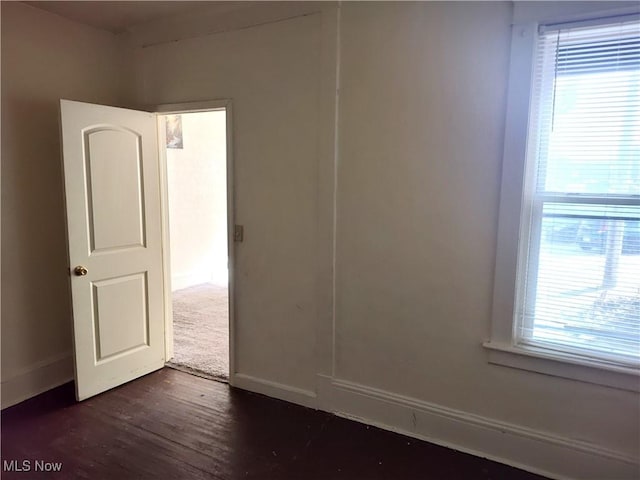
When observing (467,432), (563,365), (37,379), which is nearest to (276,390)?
(467,432)

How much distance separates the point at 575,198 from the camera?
6.73 feet

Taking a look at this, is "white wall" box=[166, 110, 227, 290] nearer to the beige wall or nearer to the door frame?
the door frame

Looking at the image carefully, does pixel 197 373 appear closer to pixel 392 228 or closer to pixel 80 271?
pixel 80 271

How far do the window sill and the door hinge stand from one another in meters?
1.63

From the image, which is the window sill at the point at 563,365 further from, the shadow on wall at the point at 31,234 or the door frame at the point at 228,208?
the shadow on wall at the point at 31,234

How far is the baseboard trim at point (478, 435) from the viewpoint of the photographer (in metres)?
2.11

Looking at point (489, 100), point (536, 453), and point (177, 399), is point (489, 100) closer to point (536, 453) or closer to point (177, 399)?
point (536, 453)

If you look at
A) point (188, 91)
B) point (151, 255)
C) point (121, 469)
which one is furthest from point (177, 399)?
point (188, 91)

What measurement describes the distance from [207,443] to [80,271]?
1.33 meters

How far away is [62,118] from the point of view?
2.63 meters

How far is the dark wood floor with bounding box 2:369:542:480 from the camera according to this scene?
87.0 inches

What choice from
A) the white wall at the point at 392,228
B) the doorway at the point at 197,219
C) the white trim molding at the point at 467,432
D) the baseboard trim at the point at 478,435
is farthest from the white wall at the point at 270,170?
the doorway at the point at 197,219

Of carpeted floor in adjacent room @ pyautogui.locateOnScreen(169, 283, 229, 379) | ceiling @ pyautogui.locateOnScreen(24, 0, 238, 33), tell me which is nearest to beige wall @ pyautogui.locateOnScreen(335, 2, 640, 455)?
ceiling @ pyautogui.locateOnScreen(24, 0, 238, 33)

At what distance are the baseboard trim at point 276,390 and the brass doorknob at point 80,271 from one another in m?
1.21
